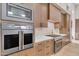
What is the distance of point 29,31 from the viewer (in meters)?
1.52

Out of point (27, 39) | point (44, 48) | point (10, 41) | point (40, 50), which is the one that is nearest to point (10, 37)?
point (10, 41)

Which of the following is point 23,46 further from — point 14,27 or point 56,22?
point 56,22

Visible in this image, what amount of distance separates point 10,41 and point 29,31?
13.7 inches

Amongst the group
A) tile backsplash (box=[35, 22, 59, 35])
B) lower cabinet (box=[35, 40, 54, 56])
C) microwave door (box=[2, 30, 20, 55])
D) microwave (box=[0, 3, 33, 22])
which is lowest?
lower cabinet (box=[35, 40, 54, 56])

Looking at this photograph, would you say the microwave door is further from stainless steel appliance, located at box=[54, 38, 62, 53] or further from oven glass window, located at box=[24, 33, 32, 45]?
stainless steel appliance, located at box=[54, 38, 62, 53]

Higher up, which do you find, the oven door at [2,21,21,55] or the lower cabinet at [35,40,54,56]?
the oven door at [2,21,21,55]

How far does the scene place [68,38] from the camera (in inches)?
79.0

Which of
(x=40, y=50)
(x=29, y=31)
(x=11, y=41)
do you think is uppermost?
(x=29, y=31)

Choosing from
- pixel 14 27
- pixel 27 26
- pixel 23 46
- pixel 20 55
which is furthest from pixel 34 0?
pixel 20 55

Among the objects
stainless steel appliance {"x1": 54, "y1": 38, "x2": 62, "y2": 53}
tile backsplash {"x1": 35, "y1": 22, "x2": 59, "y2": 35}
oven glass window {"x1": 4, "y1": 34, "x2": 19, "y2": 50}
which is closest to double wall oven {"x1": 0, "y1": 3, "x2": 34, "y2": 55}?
oven glass window {"x1": 4, "y1": 34, "x2": 19, "y2": 50}

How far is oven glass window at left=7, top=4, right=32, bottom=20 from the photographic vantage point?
1.21 metres

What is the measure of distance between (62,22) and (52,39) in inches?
15.9

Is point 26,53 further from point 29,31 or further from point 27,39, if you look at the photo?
point 29,31

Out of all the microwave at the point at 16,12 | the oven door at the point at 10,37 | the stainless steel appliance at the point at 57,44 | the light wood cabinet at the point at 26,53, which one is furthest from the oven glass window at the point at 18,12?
the stainless steel appliance at the point at 57,44
